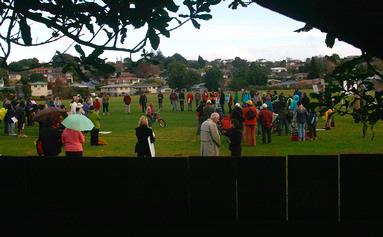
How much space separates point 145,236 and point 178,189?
421 millimetres

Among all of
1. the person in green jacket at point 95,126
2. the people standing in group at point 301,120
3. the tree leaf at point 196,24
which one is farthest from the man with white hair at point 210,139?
the tree leaf at point 196,24

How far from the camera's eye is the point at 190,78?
84.0 m

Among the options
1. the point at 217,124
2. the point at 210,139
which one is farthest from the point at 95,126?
the point at 210,139

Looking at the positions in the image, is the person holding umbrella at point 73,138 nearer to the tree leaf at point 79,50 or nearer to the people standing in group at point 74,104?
the tree leaf at point 79,50

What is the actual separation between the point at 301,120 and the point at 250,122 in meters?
1.86

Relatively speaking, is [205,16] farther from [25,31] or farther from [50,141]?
[50,141]

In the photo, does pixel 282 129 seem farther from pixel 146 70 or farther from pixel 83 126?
pixel 146 70

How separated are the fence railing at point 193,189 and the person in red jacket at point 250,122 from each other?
13940 millimetres

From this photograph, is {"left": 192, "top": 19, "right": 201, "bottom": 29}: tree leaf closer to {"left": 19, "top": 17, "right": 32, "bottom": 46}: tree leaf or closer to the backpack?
{"left": 19, "top": 17, "right": 32, "bottom": 46}: tree leaf

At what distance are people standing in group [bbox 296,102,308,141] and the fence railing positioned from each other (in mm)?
13882

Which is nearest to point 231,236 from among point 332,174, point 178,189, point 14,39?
point 178,189

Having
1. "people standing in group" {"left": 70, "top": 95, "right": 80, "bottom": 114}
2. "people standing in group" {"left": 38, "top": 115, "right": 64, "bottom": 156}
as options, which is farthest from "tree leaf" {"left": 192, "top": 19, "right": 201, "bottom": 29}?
"people standing in group" {"left": 70, "top": 95, "right": 80, "bottom": 114}

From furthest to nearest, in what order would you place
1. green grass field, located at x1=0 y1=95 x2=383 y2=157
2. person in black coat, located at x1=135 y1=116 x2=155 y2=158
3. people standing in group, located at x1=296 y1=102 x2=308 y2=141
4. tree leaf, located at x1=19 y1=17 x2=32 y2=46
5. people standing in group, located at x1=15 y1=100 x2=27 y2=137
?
people standing in group, located at x1=15 y1=100 x2=27 y2=137 < people standing in group, located at x1=296 y1=102 x2=308 y2=141 < green grass field, located at x1=0 y1=95 x2=383 y2=157 < person in black coat, located at x1=135 y1=116 x2=155 y2=158 < tree leaf, located at x1=19 y1=17 x2=32 y2=46

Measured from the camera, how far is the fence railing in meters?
3.58
